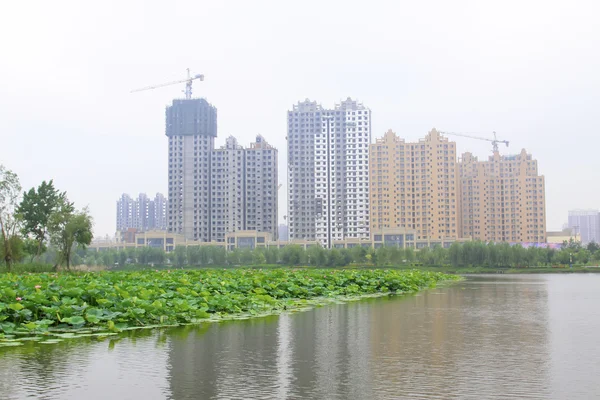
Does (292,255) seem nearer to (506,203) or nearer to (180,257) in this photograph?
(180,257)

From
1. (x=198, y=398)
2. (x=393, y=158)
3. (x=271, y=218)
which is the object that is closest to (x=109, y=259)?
(x=271, y=218)

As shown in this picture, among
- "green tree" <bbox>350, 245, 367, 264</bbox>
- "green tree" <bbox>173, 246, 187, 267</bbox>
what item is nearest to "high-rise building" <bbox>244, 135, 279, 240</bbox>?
"green tree" <bbox>173, 246, 187, 267</bbox>

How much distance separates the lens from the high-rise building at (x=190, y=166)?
379 ft

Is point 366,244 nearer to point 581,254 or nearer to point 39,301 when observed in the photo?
point 581,254

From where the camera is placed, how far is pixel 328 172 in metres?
116

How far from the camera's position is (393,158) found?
107m

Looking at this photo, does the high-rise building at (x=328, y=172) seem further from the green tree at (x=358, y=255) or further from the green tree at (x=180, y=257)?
the green tree at (x=180, y=257)

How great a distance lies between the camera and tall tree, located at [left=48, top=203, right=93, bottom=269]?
40.7 metres

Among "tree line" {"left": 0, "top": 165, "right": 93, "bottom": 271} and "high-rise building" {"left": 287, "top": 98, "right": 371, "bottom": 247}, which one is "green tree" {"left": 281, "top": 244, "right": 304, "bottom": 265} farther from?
"tree line" {"left": 0, "top": 165, "right": 93, "bottom": 271}

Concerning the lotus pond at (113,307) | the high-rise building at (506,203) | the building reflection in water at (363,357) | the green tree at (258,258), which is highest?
the high-rise building at (506,203)

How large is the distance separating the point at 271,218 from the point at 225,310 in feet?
342

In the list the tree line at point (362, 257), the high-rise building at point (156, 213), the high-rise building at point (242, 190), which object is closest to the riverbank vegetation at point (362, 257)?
the tree line at point (362, 257)

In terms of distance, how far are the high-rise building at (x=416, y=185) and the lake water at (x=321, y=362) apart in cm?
9342

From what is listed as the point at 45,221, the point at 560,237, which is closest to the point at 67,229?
the point at 45,221
